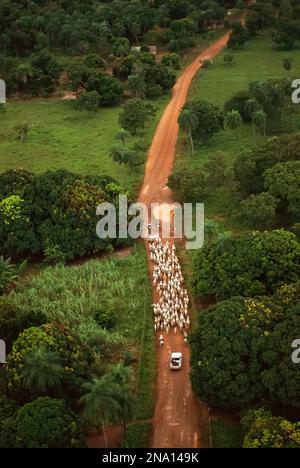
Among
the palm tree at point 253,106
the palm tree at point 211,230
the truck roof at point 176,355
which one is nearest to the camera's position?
the truck roof at point 176,355

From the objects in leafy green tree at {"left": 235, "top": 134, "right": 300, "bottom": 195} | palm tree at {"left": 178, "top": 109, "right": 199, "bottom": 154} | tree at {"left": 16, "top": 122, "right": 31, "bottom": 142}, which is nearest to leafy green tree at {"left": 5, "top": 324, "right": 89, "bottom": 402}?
leafy green tree at {"left": 235, "top": 134, "right": 300, "bottom": 195}

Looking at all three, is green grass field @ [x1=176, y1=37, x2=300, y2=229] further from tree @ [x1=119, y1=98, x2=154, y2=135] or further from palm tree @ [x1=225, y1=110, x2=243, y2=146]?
→ tree @ [x1=119, y1=98, x2=154, y2=135]

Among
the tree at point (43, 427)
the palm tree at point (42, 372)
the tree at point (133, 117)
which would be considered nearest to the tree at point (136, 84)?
the tree at point (133, 117)

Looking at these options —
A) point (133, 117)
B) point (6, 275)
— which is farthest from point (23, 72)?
point (6, 275)

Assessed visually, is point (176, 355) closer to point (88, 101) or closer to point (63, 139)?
point (63, 139)

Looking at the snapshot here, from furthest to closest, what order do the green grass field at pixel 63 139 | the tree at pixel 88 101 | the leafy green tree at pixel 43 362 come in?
the tree at pixel 88 101 → the green grass field at pixel 63 139 → the leafy green tree at pixel 43 362

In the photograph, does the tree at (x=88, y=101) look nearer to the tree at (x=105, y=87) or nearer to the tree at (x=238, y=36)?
the tree at (x=105, y=87)
